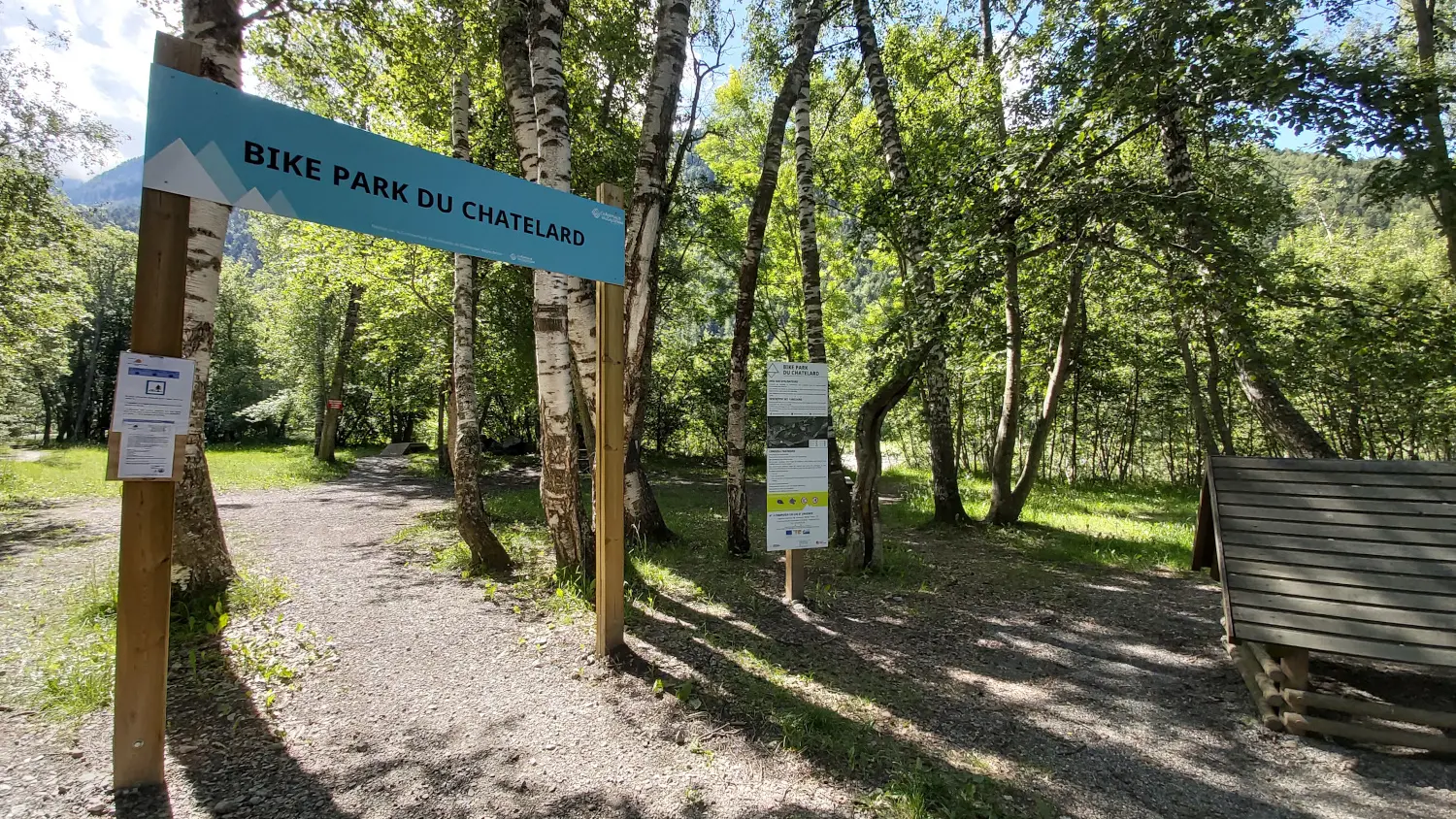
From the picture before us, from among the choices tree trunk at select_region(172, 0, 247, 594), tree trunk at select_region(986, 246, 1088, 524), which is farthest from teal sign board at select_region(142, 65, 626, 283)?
tree trunk at select_region(986, 246, 1088, 524)

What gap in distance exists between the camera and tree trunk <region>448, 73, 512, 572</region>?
19.6 feet

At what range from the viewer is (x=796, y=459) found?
212 inches

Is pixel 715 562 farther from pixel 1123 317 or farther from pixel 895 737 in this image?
pixel 1123 317

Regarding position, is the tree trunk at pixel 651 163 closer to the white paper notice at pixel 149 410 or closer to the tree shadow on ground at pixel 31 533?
the white paper notice at pixel 149 410

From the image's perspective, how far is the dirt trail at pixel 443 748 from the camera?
2.46 m

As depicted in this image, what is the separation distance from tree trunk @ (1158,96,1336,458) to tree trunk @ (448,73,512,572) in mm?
6839

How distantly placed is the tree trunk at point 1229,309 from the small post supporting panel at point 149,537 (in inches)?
260

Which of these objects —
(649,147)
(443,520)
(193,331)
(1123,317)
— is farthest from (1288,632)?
(1123,317)

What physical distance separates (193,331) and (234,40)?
2137 mm

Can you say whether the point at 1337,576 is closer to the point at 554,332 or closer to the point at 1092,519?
the point at 554,332

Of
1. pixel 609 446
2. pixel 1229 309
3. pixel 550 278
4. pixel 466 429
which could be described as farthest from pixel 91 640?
pixel 1229 309

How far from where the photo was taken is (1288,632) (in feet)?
11.2

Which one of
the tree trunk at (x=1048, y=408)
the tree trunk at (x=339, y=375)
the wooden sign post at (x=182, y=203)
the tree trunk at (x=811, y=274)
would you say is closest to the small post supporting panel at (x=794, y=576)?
the tree trunk at (x=811, y=274)

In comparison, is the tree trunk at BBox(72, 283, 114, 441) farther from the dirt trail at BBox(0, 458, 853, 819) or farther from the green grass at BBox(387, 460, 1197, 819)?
the dirt trail at BBox(0, 458, 853, 819)
